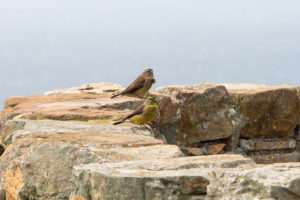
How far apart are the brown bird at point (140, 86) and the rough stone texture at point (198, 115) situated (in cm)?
72

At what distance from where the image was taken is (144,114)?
540cm

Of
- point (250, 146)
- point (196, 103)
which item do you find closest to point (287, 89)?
point (250, 146)

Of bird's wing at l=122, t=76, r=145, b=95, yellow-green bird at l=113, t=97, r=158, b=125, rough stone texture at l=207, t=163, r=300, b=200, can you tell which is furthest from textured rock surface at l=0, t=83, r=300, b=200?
bird's wing at l=122, t=76, r=145, b=95

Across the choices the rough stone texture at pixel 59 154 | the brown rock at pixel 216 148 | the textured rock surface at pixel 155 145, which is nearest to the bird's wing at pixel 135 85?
the textured rock surface at pixel 155 145

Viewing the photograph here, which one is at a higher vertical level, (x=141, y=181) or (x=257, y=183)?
(x=257, y=183)

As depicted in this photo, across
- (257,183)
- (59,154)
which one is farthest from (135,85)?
(257,183)

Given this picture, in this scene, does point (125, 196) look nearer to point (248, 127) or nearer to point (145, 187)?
point (145, 187)

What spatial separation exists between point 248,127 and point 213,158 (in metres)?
4.39

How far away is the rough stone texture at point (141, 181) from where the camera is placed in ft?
8.00

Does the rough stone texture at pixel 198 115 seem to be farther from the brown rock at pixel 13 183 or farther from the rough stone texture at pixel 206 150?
the brown rock at pixel 13 183

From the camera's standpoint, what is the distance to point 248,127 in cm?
720

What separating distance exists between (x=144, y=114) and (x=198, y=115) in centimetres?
149

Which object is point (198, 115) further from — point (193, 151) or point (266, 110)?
point (266, 110)

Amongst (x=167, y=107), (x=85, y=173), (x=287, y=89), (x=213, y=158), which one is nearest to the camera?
(x=85, y=173)
